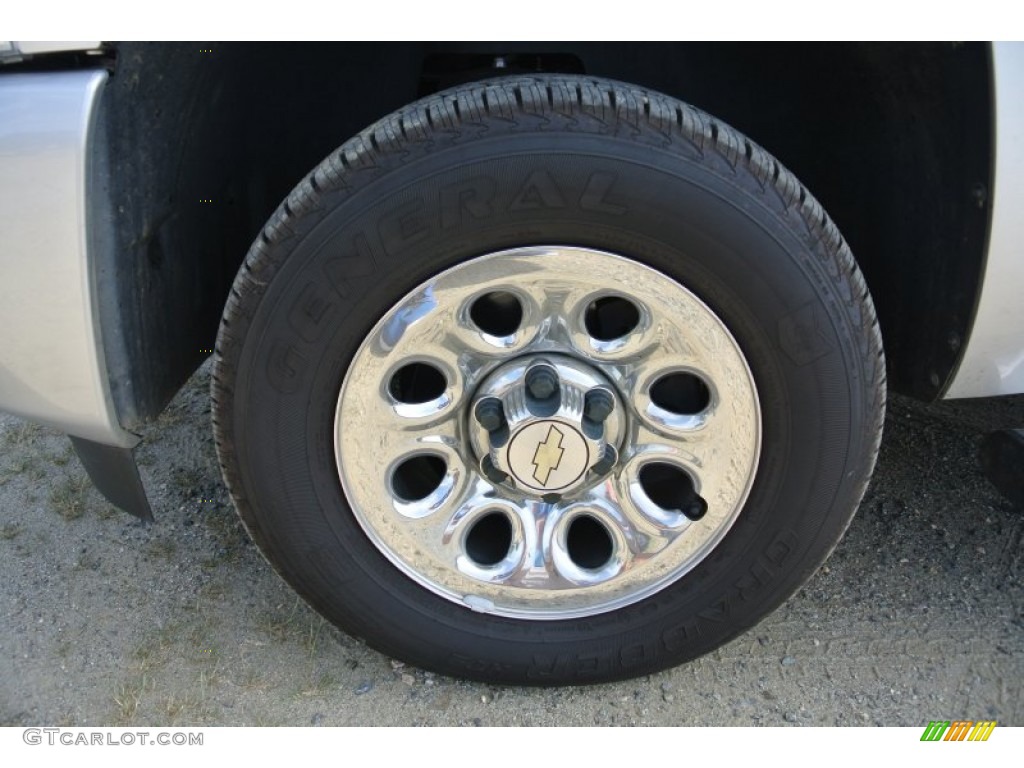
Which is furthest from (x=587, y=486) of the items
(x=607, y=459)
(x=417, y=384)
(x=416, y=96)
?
(x=416, y=96)

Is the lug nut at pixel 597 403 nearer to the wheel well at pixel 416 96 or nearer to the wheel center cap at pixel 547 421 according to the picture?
the wheel center cap at pixel 547 421

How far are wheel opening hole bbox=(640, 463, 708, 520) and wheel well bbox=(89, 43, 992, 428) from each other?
0.55 m

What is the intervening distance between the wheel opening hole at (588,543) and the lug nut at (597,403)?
0.86 ft

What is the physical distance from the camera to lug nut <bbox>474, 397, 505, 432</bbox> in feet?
6.04

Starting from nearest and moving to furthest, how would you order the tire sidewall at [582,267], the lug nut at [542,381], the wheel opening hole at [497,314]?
the tire sidewall at [582,267], the lug nut at [542,381], the wheel opening hole at [497,314]

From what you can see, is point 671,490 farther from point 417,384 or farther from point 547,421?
point 417,384

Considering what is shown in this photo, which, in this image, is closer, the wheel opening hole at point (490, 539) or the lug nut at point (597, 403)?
the lug nut at point (597, 403)

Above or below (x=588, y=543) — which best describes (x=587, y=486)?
above

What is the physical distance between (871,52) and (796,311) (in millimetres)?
553

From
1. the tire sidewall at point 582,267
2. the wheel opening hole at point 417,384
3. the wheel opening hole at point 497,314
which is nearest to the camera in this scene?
the tire sidewall at point 582,267

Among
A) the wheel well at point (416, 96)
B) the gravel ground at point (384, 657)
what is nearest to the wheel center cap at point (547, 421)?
the gravel ground at point (384, 657)

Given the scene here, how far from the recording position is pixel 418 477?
2.09 meters

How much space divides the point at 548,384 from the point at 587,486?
247 mm

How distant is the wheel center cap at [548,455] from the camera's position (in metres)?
1.83
